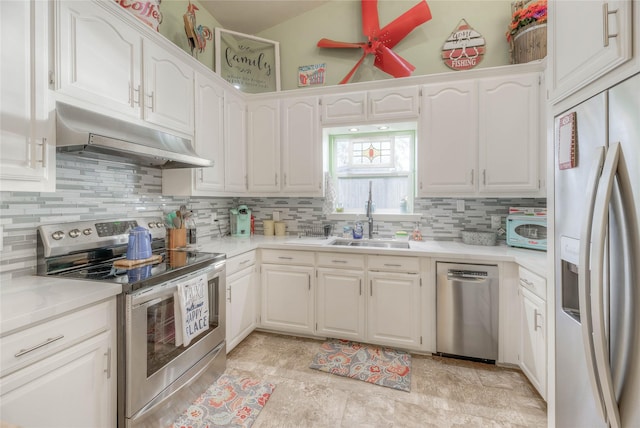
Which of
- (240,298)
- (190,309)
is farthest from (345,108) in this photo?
(190,309)

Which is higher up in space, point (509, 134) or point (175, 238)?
point (509, 134)

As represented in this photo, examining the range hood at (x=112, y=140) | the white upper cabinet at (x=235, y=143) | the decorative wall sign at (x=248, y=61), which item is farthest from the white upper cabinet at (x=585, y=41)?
the decorative wall sign at (x=248, y=61)

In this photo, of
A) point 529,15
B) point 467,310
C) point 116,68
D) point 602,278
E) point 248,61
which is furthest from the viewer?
point 248,61

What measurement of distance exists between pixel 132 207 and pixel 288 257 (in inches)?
50.5

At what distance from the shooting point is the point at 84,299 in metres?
1.18

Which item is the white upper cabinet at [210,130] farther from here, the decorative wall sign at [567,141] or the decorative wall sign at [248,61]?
the decorative wall sign at [567,141]

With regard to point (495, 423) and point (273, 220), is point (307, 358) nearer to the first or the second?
point (495, 423)

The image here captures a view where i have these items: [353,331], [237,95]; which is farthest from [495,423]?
[237,95]

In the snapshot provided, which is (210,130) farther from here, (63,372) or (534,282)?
(534,282)

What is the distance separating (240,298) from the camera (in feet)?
7.88

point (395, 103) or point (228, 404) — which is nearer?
point (228, 404)

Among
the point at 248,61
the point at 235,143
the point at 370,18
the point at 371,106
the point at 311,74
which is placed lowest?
the point at 235,143

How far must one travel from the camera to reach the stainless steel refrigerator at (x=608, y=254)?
0.81m

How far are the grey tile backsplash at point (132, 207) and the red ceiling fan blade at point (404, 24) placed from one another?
1.67m
